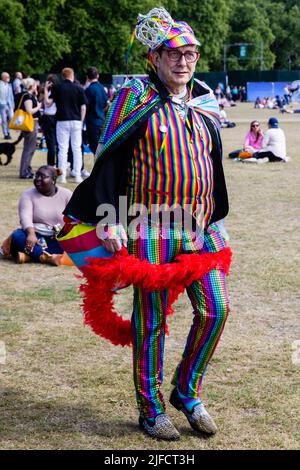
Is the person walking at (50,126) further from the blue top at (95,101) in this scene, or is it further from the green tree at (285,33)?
the green tree at (285,33)

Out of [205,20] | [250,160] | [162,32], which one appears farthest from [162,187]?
[205,20]

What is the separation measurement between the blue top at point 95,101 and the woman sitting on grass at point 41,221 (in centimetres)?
527

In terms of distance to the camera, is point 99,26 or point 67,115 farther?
point 99,26

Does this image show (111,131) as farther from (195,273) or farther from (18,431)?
(18,431)

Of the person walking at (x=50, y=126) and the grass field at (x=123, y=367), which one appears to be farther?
the person walking at (x=50, y=126)

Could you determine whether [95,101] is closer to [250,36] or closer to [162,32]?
[162,32]

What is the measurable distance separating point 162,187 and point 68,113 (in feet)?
29.4

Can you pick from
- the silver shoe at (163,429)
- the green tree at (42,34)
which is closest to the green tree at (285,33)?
the green tree at (42,34)

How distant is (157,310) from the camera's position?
4082 millimetres

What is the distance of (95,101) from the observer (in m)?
13.4

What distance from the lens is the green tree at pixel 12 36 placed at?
42000 mm

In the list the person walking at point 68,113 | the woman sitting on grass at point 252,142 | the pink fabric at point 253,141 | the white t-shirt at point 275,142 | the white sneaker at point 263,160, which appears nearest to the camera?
the person walking at point 68,113

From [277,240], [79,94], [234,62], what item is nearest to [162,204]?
[277,240]

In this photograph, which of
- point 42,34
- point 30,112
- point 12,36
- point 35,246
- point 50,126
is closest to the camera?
point 35,246
